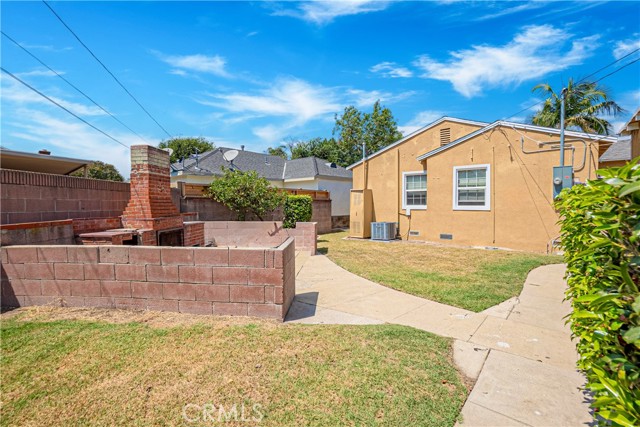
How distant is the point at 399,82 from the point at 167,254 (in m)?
14.2

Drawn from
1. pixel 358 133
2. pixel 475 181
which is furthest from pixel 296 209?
pixel 358 133

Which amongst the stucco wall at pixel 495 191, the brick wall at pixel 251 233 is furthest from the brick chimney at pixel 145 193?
the stucco wall at pixel 495 191

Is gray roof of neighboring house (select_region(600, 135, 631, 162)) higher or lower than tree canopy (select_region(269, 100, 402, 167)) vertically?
lower

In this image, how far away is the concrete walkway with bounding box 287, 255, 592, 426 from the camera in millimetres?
2385

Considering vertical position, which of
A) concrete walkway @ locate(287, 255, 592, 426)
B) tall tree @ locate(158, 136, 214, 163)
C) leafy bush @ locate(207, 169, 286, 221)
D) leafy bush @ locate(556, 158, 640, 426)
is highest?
tall tree @ locate(158, 136, 214, 163)

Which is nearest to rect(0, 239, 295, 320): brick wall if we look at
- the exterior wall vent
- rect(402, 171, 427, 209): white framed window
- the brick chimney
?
the brick chimney

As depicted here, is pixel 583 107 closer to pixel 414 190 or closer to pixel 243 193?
pixel 414 190

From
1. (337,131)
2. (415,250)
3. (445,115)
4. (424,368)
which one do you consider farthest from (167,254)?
(337,131)

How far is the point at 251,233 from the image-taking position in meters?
10.2

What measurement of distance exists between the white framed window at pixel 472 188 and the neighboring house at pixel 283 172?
923cm

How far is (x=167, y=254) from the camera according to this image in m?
4.18

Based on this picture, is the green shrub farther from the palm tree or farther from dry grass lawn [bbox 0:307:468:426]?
the palm tree

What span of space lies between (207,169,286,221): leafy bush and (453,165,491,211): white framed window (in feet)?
23.3

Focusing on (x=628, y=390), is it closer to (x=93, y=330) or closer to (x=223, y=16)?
(x=93, y=330)
